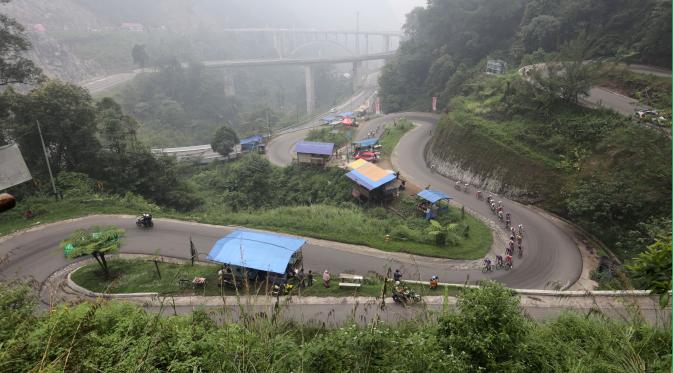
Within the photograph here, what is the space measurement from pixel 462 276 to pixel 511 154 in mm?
13603

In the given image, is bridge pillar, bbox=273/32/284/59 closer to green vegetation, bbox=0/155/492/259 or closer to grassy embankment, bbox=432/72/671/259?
grassy embankment, bbox=432/72/671/259

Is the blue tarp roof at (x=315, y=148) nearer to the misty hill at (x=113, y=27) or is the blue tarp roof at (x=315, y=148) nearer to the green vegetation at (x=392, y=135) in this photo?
the green vegetation at (x=392, y=135)

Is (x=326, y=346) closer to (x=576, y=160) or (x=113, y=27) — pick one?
(x=576, y=160)

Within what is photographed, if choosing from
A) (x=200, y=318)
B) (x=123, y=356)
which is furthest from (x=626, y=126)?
(x=123, y=356)

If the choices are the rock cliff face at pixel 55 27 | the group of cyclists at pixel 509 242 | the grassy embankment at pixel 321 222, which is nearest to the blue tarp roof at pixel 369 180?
the grassy embankment at pixel 321 222

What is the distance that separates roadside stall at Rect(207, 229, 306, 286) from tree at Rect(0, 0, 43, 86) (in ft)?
63.9

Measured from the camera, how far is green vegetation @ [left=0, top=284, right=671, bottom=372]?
538cm

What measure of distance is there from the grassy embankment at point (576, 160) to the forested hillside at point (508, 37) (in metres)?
9.14

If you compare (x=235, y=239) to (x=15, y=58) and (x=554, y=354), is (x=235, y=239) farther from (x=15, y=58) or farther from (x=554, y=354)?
(x=15, y=58)

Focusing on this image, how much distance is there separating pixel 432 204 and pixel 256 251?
43.9ft

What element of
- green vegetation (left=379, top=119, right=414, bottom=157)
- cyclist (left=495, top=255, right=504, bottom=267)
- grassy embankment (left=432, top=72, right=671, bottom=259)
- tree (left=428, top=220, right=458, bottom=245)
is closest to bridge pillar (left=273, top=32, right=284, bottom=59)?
green vegetation (left=379, top=119, right=414, bottom=157)

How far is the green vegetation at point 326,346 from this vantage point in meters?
5.38

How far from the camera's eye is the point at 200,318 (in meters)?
7.97

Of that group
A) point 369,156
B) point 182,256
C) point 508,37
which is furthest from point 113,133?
point 508,37
